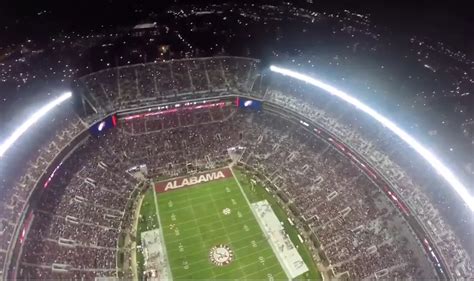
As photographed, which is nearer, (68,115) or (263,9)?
(68,115)

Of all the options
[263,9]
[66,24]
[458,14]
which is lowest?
[458,14]

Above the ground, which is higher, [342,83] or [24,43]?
[24,43]

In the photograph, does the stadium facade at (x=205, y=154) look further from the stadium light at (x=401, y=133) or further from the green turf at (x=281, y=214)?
the green turf at (x=281, y=214)

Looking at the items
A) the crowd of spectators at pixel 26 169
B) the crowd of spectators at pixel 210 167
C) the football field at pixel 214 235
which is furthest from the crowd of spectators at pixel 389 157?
the crowd of spectators at pixel 26 169

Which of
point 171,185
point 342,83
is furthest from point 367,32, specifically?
point 171,185

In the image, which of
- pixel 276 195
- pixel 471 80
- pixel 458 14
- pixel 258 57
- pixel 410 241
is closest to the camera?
pixel 410 241

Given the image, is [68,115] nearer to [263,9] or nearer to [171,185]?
[171,185]

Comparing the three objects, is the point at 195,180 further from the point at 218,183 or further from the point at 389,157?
the point at 389,157
